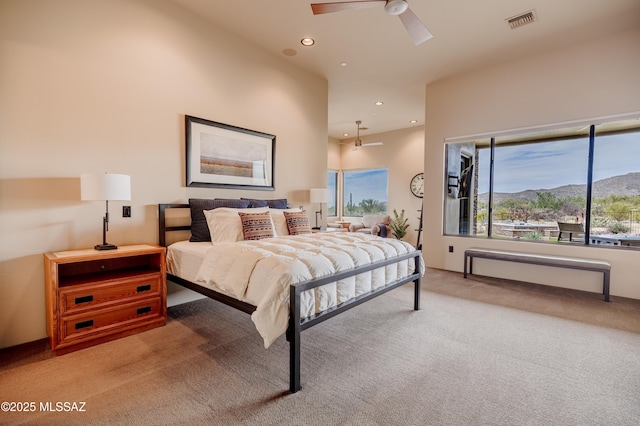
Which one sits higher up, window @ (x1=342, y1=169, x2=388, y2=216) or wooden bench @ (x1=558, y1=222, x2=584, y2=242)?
window @ (x1=342, y1=169, x2=388, y2=216)

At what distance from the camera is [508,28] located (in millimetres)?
3676

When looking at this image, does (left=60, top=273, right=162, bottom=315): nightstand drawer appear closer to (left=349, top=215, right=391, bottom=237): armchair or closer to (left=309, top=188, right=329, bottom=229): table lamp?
(left=309, top=188, right=329, bottom=229): table lamp

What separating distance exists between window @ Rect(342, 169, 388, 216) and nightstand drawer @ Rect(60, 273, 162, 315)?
701cm

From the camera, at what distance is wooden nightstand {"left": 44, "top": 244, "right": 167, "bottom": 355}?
232 cm

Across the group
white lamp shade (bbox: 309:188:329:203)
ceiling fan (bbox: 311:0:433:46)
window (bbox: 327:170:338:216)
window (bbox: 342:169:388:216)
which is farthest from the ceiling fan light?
window (bbox: 327:170:338:216)

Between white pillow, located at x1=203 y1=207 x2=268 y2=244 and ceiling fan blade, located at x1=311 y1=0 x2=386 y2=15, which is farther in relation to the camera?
white pillow, located at x1=203 y1=207 x2=268 y2=244

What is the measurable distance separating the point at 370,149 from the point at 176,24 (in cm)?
650

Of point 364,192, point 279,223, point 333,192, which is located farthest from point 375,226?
point 279,223

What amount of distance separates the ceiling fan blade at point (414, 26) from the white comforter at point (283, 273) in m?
2.11

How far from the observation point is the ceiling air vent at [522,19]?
3387 millimetres

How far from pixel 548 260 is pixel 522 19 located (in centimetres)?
311

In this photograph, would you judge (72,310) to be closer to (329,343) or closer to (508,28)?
(329,343)

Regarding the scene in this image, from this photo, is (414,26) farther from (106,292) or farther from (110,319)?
(110,319)

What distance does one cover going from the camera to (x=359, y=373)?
6.97ft
